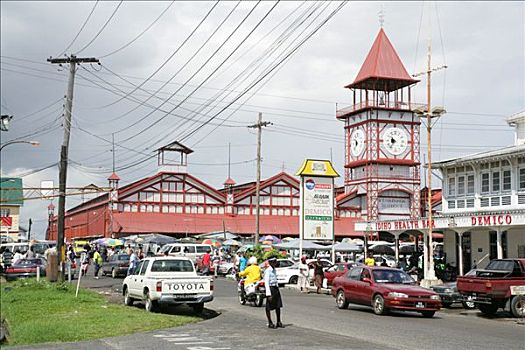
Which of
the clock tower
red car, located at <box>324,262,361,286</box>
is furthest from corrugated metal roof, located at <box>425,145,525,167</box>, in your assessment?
the clock tower

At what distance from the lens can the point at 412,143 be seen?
76.2 meters

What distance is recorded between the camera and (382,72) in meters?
75.6

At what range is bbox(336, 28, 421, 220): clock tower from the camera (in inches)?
2936

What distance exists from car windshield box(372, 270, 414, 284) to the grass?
20.2 ft

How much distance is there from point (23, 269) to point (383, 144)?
46.7 metres

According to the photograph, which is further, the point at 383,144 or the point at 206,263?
the point at 383,144

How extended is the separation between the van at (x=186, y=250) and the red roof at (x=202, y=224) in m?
25.7

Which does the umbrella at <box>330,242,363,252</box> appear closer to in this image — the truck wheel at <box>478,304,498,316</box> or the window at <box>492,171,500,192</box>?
the window at <box>492,171,500,192</box>

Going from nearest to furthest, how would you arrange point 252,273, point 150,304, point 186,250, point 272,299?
point 272,299 → point 150,304 → point 252,273 → point 186,250

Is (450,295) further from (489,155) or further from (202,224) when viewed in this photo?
(202,224)

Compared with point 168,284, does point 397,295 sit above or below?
below

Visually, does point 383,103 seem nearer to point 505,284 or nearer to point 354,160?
point 354,160

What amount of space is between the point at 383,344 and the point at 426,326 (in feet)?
14.2


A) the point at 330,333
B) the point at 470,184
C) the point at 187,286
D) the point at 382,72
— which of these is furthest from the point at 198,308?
the point at 382,72
